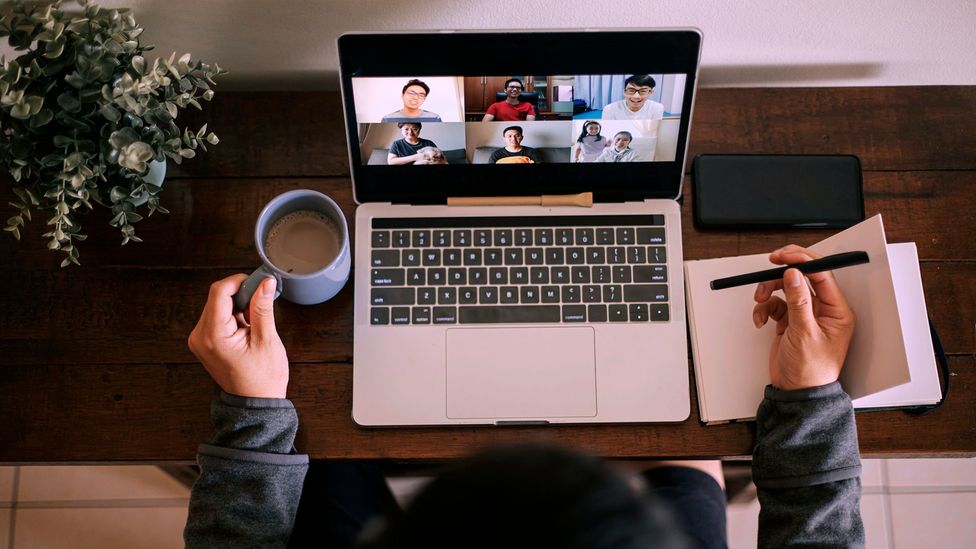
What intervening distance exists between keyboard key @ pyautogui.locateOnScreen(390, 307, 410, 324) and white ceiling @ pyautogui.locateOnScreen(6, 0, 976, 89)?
37 cm

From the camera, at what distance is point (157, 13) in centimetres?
87

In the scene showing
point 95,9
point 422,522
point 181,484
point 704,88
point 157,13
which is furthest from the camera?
point 181,484

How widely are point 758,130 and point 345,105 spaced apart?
58 cm

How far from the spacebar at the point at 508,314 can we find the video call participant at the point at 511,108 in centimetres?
24

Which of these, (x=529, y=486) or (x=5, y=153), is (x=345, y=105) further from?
(x=529, y=486)

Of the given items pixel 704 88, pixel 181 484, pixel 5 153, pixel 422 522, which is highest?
pixel 704 88

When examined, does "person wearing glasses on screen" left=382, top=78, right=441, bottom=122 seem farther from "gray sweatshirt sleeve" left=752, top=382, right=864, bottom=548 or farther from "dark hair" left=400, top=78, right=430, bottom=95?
"gray sweatshirt sleeve" left=752, top=382, right=864, bottom=548

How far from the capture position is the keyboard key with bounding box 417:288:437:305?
0.88 m

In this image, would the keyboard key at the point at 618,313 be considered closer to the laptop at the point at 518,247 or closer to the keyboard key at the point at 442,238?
the laptop at the point at 518,247

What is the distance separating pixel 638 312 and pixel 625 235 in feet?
0.34

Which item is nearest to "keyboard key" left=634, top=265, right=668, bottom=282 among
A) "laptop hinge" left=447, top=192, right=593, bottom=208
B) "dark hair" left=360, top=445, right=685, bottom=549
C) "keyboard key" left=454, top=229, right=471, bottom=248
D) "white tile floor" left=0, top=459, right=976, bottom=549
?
"laptop hinge" left=447, top=192, right=593, bottom=208

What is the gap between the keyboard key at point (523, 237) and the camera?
2.93 ft

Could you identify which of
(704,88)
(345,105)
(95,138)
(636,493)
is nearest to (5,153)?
(95,138)

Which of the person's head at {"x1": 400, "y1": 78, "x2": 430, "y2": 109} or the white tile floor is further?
the white tile floor
